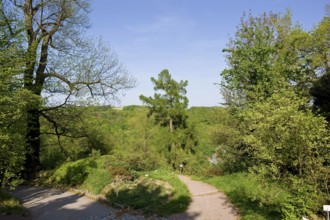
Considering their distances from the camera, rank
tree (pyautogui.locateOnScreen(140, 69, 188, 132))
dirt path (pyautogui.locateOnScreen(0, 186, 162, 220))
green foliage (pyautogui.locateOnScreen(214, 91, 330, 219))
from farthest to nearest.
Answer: tree (pyautogui.locateOnScreen(140, 69, 188, 132)) → dirt path (pyautogui.locateOnScreen(0, 186, 162, 220)) → green foliage (pyautogui.locateOnScreen(214, 91, 330, 219))

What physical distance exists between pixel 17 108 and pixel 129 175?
8.27 m

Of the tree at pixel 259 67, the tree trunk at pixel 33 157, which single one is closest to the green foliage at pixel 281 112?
the tree at pixel 259 67

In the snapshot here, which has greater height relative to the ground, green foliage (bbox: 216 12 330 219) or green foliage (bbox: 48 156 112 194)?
green foliage (bbox: 216 12 330 219)

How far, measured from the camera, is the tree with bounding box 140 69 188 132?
31.6m

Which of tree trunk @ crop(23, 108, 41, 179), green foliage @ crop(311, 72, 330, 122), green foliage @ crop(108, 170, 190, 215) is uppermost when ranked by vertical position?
green foliage @ crop(311, 72, 330, 122)

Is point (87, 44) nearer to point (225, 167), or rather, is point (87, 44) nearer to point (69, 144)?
point (69, 144)

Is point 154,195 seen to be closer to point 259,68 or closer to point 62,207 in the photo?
point 62,207

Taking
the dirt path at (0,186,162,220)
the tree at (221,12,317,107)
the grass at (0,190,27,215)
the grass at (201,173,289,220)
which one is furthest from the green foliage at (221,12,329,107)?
the grass at (0,190,27,215)

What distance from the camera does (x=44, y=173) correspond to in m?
19.9

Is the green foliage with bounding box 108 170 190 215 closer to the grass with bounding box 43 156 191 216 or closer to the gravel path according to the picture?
the grass with bounding box 43 156 191 216

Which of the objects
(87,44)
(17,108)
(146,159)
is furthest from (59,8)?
(17,108)

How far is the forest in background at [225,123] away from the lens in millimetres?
8070

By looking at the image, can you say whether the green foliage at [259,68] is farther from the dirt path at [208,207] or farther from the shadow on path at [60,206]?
the shadow on path at [60,206]

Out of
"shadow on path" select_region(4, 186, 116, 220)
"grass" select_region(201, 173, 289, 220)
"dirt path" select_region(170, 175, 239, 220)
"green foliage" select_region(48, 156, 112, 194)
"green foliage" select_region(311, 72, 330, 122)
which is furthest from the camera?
"green foliage" select_region(48, 156, 112, 194)
